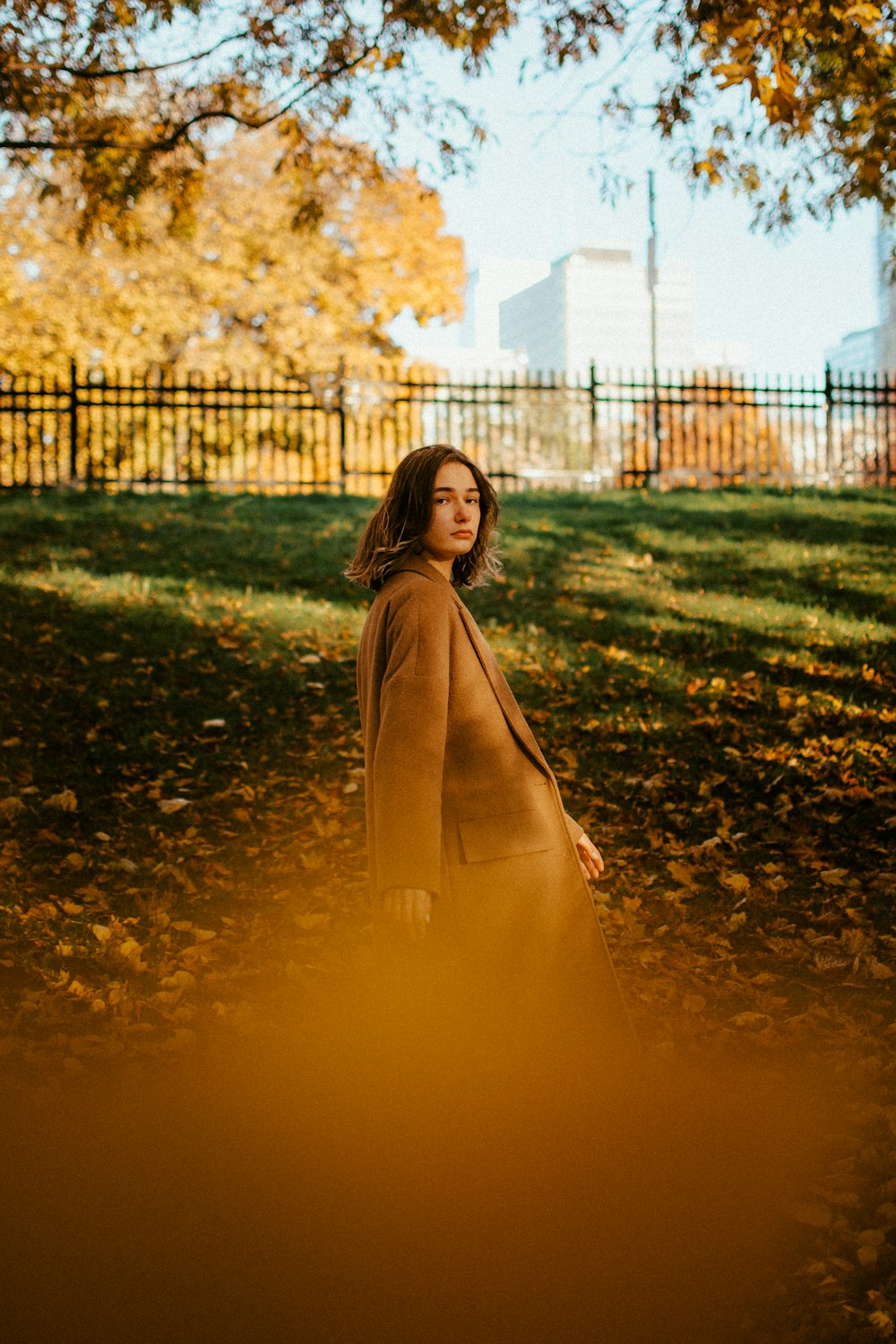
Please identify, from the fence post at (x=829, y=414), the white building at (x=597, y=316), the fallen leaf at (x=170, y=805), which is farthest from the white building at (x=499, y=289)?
the fallen leaf at (x=170, y=805)

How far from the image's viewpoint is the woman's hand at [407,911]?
2369 mm

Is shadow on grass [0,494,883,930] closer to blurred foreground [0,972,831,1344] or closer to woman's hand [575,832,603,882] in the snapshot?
blurred foreground [0,972,831,1344]

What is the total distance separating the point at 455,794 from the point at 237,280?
948 inches

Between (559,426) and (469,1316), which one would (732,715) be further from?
(559,426)

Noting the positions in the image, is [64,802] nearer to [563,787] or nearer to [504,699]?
[563,787]

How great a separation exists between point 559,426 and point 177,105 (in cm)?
2227

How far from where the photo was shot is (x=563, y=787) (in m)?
6.18

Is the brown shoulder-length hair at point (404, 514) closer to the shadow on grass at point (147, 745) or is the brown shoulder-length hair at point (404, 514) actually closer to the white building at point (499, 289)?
the shadow on grass at point (147, 745)

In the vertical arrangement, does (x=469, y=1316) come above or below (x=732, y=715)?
below

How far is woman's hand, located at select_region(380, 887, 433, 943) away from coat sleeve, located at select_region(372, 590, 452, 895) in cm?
2

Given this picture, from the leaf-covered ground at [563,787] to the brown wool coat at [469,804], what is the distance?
963 mm

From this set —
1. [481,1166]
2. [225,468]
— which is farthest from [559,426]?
[481,1166]

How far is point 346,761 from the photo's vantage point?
6566 millimetres

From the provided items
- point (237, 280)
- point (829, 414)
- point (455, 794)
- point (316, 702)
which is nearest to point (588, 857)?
point (455, 794)
